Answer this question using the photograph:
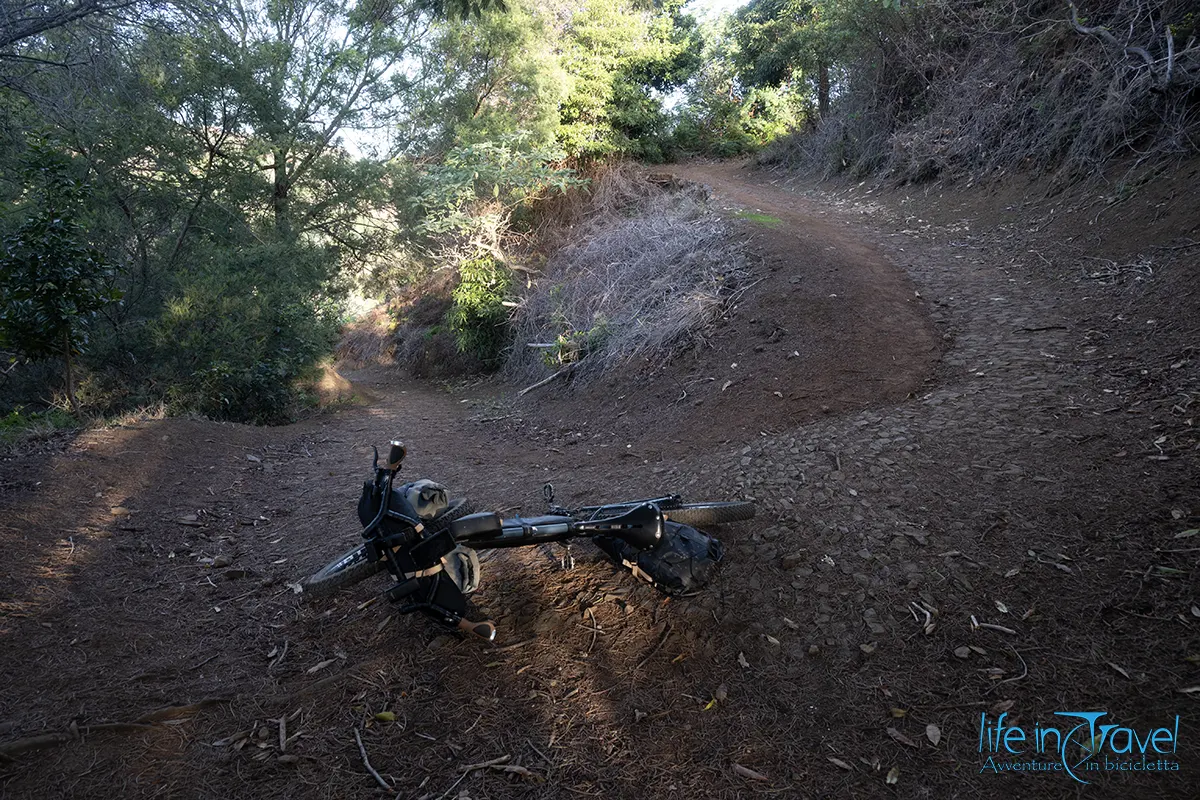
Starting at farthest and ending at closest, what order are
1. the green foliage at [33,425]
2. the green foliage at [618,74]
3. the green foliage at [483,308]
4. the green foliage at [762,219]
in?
the green foliage at [618,74] → the green foliage at [483,308] → the green foliage at [762,219] → the green foliage at [33,425]

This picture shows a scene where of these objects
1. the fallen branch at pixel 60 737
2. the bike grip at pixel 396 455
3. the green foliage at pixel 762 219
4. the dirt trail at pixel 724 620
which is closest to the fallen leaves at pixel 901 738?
the dirt trail at pixel 724 620

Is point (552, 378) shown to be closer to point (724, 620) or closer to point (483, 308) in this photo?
point (483, 308)

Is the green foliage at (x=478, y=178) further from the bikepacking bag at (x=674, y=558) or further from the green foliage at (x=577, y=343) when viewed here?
the bikepacking bag at (x=674, y=558)

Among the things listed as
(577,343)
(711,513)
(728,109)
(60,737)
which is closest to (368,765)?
(60,737)

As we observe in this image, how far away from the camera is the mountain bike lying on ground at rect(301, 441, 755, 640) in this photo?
2377 mm

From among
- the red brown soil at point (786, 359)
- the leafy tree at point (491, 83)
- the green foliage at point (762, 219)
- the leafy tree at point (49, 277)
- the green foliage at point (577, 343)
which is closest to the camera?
the red brown soil at point (786, 359)

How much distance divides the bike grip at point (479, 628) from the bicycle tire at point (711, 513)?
984mm

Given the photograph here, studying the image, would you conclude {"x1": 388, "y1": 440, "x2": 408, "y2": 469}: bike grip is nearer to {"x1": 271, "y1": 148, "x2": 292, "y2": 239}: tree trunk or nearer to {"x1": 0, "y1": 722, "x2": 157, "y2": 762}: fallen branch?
{"x1": 0, "y1": 722, "x2": 157, "y2": 762}: fallen branch

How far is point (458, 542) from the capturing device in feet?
7.81

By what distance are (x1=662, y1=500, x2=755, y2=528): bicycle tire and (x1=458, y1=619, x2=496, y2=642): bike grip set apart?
984 mm

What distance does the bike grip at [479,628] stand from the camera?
2420mm

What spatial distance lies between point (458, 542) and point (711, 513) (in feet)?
4.32

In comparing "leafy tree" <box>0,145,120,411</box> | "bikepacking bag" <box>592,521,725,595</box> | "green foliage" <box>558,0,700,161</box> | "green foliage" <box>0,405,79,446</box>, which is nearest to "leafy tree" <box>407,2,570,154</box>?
"green foliage" <box>558,0,700,161</box>

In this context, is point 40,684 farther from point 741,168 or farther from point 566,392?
point 741,168
